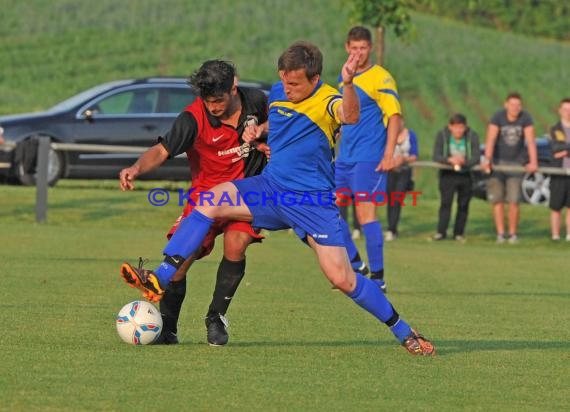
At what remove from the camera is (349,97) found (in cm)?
791

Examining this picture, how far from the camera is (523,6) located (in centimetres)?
7244

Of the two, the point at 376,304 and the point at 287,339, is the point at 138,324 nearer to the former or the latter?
the point at 287,339

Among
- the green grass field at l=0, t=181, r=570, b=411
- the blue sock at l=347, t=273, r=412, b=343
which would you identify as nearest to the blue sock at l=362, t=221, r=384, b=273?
the green grass field at l=0, t=181, r=570, b=411

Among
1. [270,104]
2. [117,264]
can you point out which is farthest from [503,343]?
[117,264]

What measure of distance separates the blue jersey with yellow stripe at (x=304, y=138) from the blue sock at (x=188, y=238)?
20.1 inches

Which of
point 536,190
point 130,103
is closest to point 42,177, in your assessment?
point 130,103

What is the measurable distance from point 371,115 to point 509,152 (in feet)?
28.1

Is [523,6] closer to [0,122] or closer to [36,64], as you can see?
[36,64]

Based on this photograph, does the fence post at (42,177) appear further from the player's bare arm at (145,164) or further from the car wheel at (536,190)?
the player's bare arm at (145,164)

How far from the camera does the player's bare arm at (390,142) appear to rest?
41.5 feet

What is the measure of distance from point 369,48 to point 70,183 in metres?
14.8

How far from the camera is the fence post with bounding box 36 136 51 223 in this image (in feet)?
68.3

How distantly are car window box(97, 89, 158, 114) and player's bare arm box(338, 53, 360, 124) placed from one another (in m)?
15.7

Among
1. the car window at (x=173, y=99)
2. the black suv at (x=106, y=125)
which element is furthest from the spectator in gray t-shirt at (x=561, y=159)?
the car window at (x=173, y=99)
